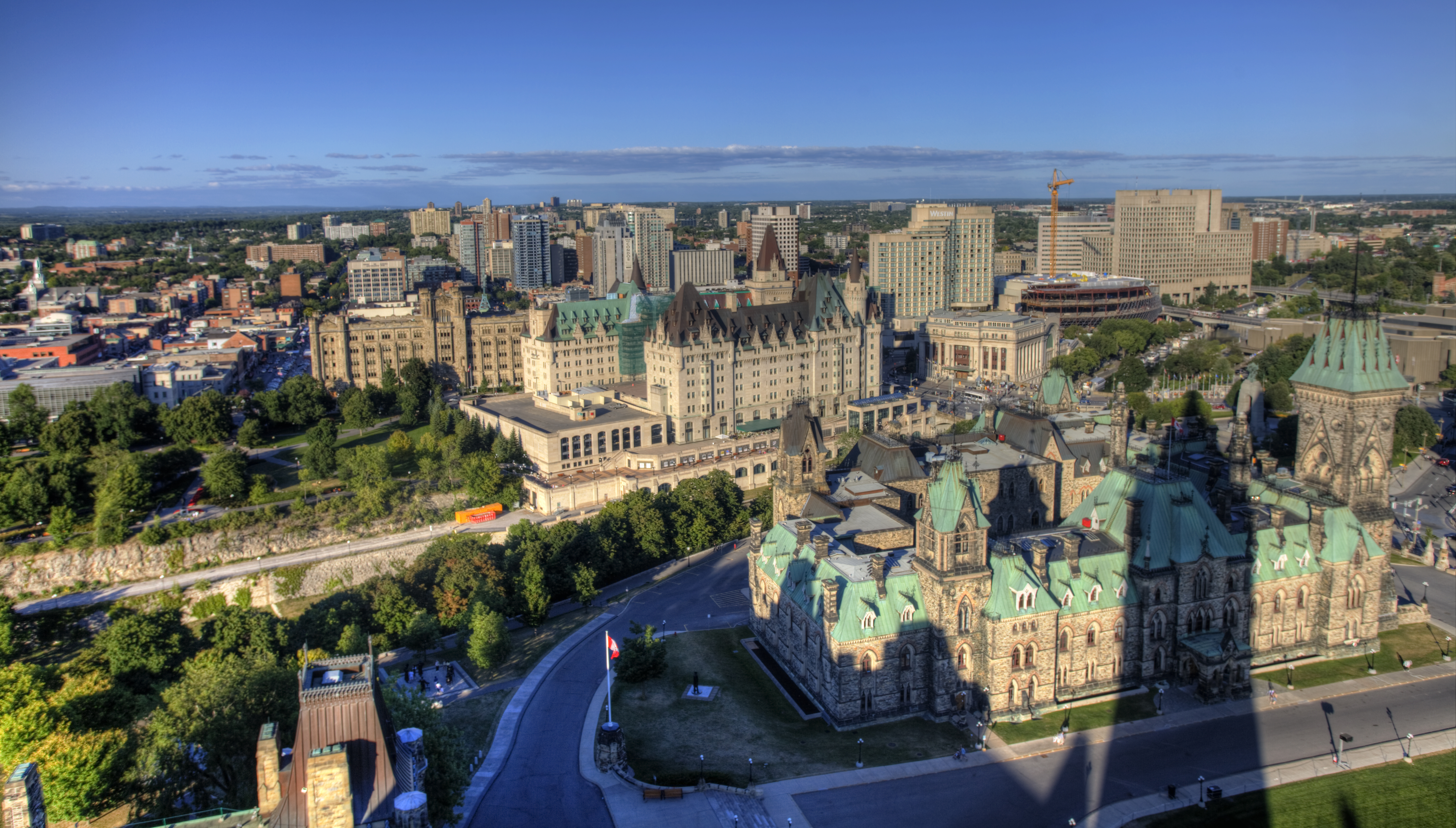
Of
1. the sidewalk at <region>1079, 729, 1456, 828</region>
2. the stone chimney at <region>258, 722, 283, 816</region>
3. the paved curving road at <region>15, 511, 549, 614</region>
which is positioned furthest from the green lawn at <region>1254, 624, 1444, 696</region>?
the paved curving road at <region>15, 511, 549, 614</region>

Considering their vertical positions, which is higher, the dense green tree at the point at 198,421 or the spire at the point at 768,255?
the spire at the point at 768,255

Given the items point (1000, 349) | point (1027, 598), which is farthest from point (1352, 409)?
point (1000, 349)

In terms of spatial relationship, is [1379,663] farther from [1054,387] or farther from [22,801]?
[22,801]

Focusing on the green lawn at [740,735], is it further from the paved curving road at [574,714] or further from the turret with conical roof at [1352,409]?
the turret with conical roof at [1352,409]

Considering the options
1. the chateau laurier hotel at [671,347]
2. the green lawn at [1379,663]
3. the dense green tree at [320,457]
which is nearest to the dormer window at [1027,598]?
the green lawn at [1379,663]

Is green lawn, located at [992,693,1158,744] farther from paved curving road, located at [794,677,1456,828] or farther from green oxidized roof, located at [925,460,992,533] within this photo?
green oxidized roof, located at [925,460,992,533]
